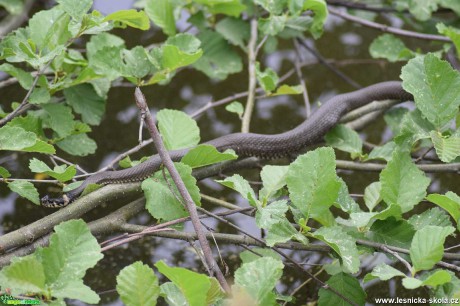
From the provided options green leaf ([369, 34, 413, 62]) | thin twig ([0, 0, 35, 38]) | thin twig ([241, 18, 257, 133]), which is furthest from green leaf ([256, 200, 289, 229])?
thin twig ([0, 0, 35, 38])

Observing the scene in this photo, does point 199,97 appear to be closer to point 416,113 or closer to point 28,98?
point 28,98

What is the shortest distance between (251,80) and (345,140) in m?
0.82

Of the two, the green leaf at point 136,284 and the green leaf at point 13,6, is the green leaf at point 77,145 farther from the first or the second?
the green leaf at point 136,284

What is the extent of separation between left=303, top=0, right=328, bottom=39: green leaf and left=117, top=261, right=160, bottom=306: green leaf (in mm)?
2538

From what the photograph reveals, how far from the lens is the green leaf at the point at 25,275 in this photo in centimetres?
233

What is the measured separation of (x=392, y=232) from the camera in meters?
3.03

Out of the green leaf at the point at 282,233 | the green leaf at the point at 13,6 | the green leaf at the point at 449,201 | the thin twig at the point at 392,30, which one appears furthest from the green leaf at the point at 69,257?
the thin twig at the point at 392,30

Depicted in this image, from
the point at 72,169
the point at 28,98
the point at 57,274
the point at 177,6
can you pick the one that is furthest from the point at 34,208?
the point at 57,274

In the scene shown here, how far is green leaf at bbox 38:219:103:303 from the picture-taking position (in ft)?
8.05

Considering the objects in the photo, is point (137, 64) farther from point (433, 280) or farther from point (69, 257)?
point (433, 280)

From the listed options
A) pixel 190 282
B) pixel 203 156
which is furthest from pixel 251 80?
pixel 190 282

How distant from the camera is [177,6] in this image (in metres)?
5.00

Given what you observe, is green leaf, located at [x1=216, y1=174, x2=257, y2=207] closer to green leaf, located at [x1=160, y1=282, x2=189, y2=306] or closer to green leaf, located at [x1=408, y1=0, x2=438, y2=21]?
green leaf, located at [x1=160, y1=282, x2=189, y2=306]

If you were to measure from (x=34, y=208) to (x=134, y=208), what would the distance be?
1.08m
